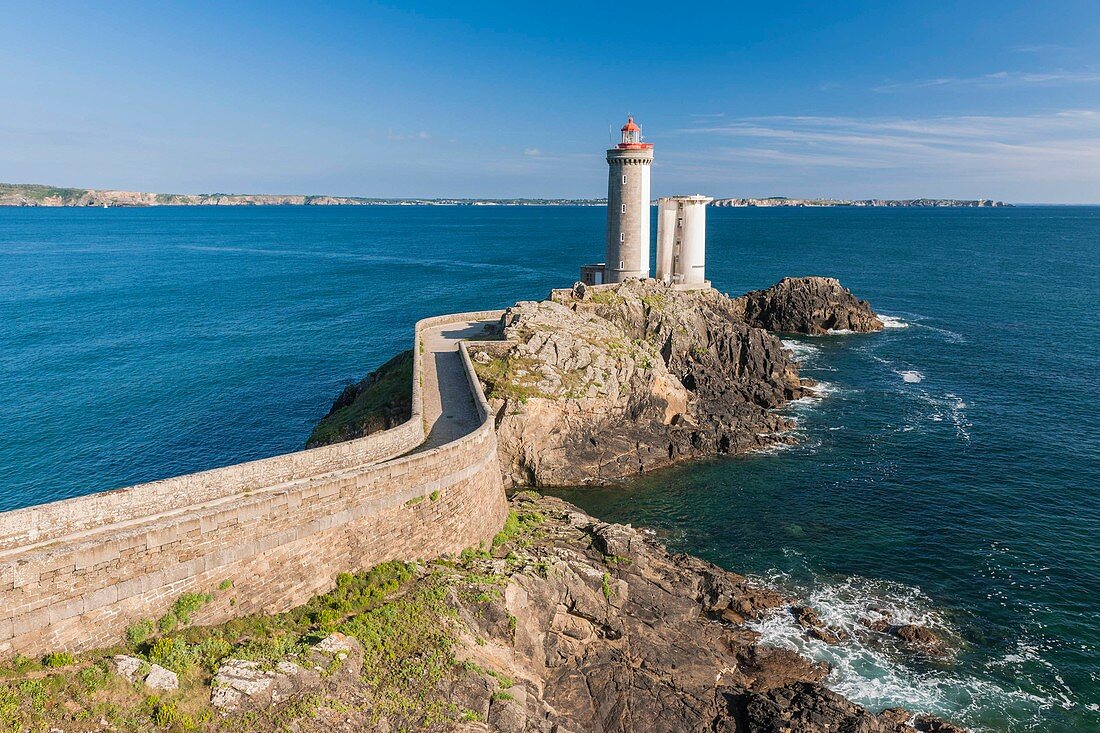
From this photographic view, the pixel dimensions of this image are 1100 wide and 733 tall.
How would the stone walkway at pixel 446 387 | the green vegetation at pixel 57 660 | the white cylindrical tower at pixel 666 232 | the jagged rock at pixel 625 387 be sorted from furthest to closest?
the white cylindrical tower at pixel 666 232 → the jagged rock at pixel 625 387 → the stone walkway at pixel 446 387 → the green vegetation at pixel 57 660

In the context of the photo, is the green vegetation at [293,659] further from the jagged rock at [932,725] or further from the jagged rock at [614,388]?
the jagged rock at [614,388]

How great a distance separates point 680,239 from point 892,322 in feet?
101

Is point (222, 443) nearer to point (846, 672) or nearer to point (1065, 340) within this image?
point (846, 672)

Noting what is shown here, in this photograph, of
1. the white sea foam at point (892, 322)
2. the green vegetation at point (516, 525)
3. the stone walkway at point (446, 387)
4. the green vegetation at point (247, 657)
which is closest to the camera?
the green vegetation at point (247, 657)

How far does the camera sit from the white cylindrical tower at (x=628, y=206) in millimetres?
60750

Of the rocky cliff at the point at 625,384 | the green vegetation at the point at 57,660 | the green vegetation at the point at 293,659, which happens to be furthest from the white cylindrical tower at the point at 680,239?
the green vegetation at the point at 57,660

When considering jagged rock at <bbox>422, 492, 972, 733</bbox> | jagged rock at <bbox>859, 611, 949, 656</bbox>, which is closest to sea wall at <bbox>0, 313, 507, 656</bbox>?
jagged rock at <bbox>422, 492, 972, 733</bbox>

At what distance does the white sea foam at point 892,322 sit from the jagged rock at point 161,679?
80752mm

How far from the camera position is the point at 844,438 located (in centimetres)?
4538

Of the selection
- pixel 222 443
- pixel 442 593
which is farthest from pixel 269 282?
pixel 442 593

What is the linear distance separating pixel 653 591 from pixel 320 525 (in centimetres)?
1394

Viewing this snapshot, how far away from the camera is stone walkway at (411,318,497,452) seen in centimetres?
2966

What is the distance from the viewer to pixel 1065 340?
68688 millimetres

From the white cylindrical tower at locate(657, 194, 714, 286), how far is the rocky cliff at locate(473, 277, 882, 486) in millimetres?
12359
